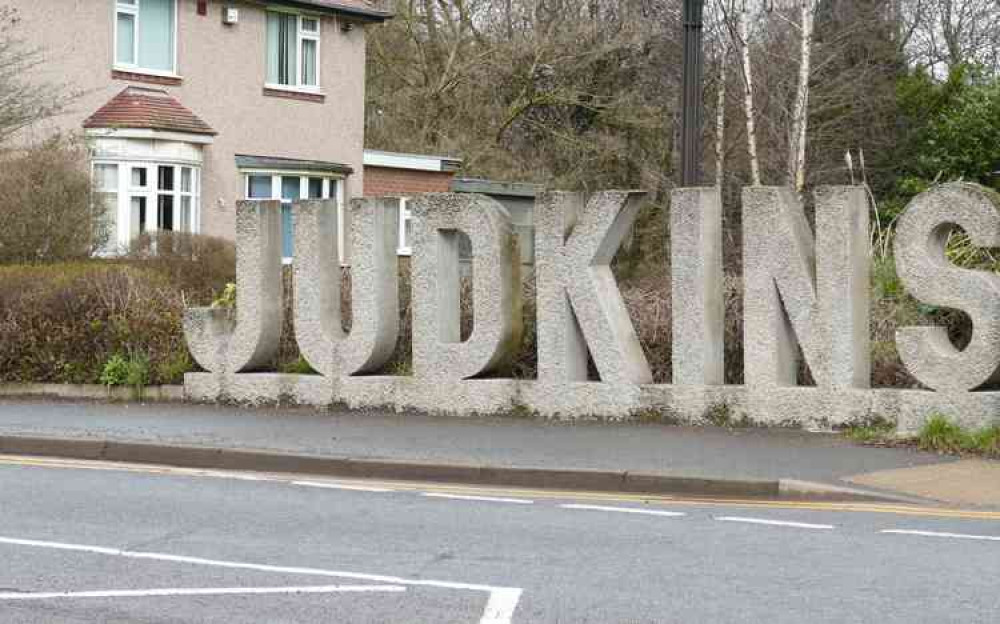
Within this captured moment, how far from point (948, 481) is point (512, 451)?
373cm

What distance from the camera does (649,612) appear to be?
24.2ft

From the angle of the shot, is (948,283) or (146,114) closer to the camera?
(948,283)

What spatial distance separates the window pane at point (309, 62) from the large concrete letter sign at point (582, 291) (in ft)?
69.4

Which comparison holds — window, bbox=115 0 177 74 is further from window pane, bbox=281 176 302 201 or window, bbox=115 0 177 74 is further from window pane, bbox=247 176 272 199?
window pane, bbox=281 176 302 201

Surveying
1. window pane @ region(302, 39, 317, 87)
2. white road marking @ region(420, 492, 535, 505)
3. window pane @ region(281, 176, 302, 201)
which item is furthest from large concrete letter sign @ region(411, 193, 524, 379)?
window pane @ region(302, 39, 317, 87)

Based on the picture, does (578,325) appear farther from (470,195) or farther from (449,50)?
(449,50)

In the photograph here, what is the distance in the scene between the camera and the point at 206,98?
111 feet

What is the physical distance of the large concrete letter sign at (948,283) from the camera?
44.3 ft

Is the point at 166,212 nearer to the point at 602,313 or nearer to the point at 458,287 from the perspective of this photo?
the point at 458,287

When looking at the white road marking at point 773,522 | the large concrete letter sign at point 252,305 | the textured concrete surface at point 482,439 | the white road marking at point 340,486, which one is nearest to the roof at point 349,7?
the large concrete letter sign at point 252,305

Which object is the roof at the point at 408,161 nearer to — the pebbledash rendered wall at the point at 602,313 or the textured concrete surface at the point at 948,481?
the pebbledash rendered wall at the point at 602,313

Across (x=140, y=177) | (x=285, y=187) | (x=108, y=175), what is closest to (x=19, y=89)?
(x=108, y=175)

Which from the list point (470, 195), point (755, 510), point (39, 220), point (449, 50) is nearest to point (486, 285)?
point (470, 195)

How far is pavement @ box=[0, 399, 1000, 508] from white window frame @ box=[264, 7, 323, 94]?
19664 millimetres
